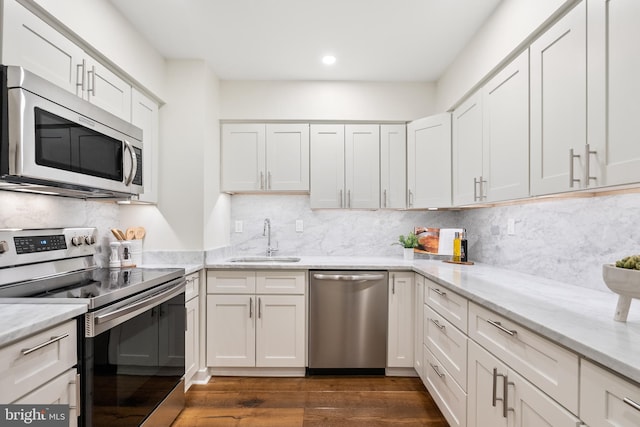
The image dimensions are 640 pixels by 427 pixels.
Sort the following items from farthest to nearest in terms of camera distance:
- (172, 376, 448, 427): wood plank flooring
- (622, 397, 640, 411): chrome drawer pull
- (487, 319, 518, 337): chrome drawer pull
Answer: (172, 376, 448, 427): wood plank flooring
(487, 319, 518, 337): chrome drawer pull
(622, 397, 640, 411): chrome drawer pull

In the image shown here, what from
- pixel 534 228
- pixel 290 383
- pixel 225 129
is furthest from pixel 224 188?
pixel 534 228

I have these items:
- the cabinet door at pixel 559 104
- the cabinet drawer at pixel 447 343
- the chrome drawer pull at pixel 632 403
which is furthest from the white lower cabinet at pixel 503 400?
the cabinet door at pixel 559 104

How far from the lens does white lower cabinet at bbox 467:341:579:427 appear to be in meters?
1.12

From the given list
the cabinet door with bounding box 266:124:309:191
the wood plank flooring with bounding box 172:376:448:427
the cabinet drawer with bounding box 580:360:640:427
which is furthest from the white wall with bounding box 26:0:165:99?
the cabinet drawer with bounding box 580:360:640:427

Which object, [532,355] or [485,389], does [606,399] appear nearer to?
[532,355]

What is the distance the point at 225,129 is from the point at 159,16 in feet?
3.56

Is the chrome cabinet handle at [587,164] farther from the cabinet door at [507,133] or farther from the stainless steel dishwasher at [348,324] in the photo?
the stainless steel dishwasher at [348,324]

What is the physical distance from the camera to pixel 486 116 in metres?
2.21

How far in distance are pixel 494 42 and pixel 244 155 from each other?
2121 mm

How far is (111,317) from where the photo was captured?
1.50m

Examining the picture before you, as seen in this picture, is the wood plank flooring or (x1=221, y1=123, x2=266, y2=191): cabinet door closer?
the wood plank flooring

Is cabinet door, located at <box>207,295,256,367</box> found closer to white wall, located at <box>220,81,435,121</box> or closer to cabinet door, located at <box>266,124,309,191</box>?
cabinet door, located at <box>266,124,309,191</box>

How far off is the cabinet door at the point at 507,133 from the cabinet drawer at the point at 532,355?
72 cm

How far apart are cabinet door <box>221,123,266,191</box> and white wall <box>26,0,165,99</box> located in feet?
2.25
